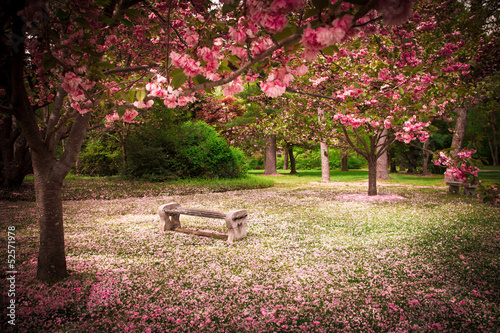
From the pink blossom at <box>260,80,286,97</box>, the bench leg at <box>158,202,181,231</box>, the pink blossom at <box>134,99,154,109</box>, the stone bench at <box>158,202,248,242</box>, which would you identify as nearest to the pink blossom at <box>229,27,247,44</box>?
the pink blossom at <box>260,80,286,97</box>

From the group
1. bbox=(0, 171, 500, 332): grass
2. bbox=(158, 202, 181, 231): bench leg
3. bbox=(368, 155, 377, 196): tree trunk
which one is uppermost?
bbox=(368, 155, 377, 196): tree trunk

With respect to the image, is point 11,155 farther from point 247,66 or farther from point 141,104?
point 247,66

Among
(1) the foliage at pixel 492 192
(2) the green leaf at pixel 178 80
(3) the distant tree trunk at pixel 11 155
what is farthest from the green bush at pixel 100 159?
(1) the foliage at pixel 492 192

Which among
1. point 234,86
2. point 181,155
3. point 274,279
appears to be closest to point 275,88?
point 234,86

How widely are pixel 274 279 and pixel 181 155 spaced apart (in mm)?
13826

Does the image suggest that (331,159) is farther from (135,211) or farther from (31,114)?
(31,114)

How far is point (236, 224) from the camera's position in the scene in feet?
18.6

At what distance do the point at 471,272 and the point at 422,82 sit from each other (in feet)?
8.91

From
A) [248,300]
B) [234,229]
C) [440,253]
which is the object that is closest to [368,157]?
[440,253]

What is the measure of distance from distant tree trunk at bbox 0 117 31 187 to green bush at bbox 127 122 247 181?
4965 mm

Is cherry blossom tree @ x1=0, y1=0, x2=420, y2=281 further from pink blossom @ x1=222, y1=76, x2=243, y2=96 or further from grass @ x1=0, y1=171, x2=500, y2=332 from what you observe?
grass @ x1=0, y1=171, x2=500, y2=332

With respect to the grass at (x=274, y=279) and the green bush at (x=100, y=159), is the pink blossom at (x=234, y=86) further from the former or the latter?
the green bush at (x=100, y=159)

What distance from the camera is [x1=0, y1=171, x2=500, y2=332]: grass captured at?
9.24 feet

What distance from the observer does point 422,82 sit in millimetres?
3541
